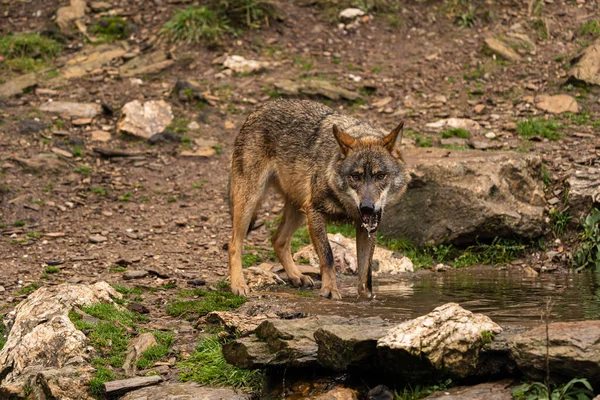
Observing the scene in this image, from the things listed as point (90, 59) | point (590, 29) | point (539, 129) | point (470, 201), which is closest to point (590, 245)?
point (470, 201)

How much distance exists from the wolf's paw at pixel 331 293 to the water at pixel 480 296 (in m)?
0.11

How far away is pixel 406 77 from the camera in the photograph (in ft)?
51.9

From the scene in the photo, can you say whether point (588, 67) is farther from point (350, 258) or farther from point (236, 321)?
point (236, 321)

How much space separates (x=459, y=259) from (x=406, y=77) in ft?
19.6

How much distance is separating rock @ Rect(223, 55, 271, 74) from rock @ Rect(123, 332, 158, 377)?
364 inches

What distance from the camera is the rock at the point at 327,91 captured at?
15.1 meters

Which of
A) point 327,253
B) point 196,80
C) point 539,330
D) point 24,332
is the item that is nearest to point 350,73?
point 196,80

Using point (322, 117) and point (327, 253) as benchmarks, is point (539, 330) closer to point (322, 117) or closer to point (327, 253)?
point (327, 253)

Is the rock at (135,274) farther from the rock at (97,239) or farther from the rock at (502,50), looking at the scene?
the rock at (502,50)

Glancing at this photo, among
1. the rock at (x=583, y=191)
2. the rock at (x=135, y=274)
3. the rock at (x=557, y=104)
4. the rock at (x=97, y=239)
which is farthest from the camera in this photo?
the rock at (x=557, y=104)

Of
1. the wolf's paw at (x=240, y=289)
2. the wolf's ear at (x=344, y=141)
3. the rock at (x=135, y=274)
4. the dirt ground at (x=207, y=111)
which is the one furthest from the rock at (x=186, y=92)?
the wolf's ear at (x=344, y=141)

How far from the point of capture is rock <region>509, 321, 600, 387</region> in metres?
4.98

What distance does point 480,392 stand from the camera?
5.39m

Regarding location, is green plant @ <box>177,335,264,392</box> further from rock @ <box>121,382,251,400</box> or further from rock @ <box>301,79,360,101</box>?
rock @ <box>301,79,360,101</box>
